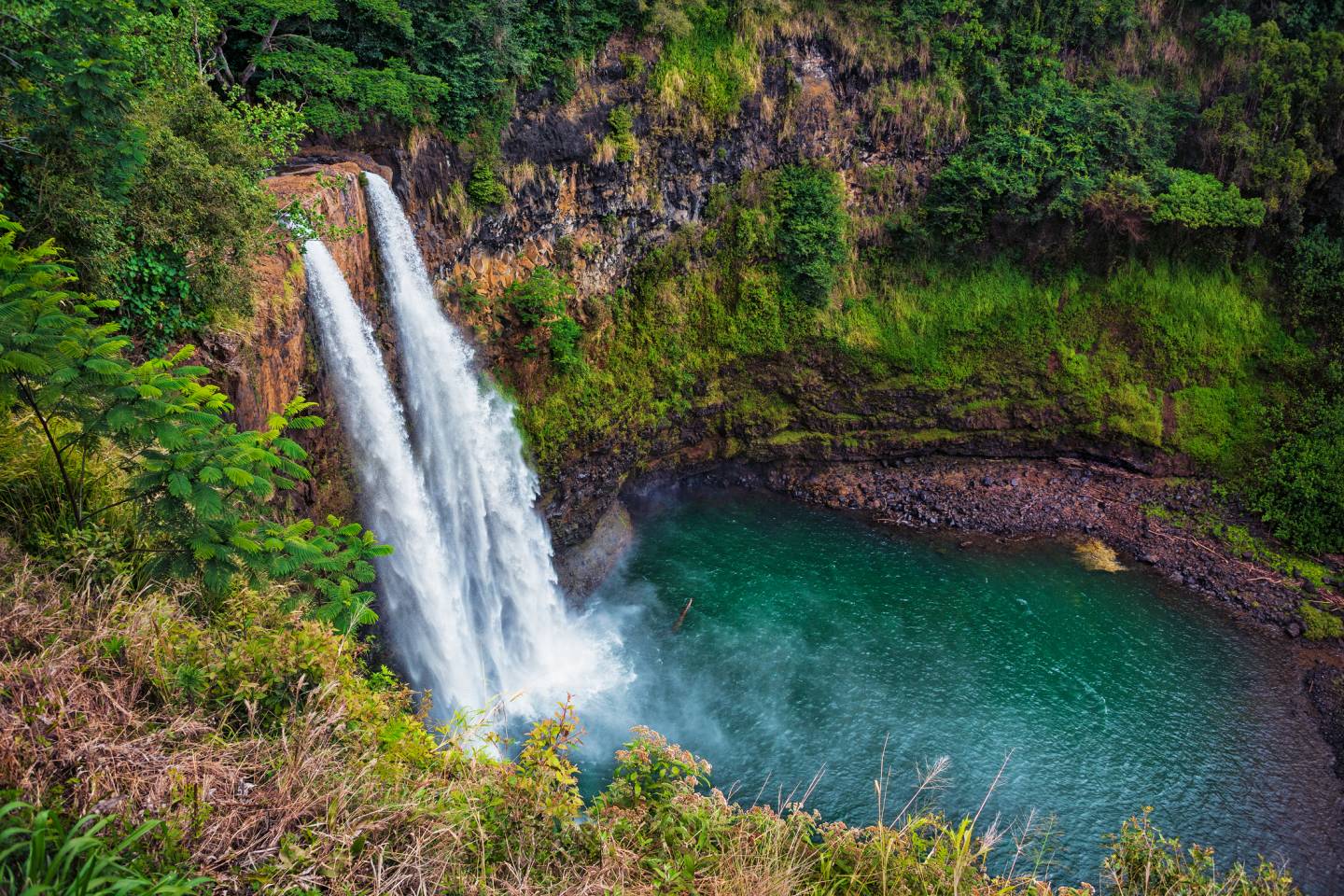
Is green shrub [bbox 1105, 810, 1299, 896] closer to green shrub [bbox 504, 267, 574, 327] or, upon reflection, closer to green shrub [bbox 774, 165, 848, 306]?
green shrub [bbox 504, 267, 574, 327]

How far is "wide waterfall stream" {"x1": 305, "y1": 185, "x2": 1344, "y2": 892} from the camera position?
40.5 feet

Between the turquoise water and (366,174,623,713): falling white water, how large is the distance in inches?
50.6

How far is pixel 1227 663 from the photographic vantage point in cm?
1582

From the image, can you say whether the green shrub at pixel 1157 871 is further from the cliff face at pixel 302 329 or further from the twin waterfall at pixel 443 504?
the cliff face at pixel 302 329

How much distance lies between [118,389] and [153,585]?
144cm

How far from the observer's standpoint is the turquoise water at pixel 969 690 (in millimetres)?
12664

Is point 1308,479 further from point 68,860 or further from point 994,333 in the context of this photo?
point 68,860

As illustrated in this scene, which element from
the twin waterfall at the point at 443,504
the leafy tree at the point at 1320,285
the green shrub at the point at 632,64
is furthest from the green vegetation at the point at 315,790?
the leafy tree at the point at 1320,285

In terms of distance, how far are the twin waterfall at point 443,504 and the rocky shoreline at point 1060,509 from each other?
2.44 metres

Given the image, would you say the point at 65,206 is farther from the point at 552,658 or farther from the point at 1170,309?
the point at 1170,309

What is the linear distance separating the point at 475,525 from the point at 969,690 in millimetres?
9874

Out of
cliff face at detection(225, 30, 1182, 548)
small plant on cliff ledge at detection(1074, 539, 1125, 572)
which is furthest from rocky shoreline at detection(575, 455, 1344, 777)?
cliff face at detection(225, 30, 1182, 548)

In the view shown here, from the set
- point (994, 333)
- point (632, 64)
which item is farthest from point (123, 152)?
point (994, 333)

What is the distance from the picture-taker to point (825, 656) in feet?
51.1
